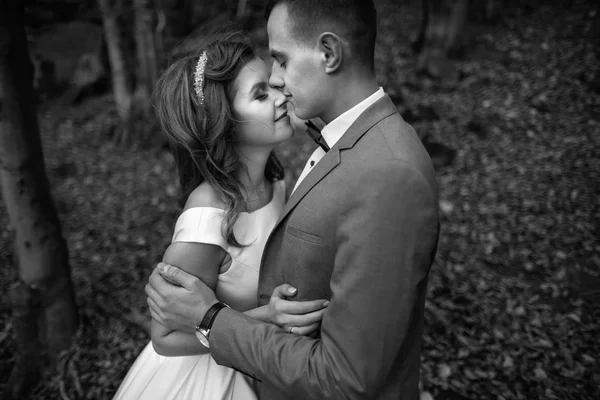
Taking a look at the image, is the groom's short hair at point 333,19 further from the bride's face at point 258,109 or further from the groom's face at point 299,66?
the bride's face at point 258,109

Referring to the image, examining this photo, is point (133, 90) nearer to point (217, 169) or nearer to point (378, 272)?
point (217, 169)

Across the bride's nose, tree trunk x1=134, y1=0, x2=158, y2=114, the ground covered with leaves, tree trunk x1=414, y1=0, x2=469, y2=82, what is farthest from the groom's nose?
tree trunk x1=414, y1=0, x2=469, y2=82

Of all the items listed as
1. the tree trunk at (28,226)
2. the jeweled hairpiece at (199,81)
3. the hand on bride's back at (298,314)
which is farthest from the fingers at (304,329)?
the tree trunk at (28,226)

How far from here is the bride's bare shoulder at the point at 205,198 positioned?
234 cm

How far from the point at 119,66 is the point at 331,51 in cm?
726

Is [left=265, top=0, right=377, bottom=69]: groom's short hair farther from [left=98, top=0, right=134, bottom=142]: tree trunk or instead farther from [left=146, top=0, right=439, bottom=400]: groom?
[left=98, top=0, right=134, bottom=142]: tree trunk

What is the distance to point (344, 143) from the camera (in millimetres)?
1837

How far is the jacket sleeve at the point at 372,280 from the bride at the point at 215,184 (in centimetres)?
79

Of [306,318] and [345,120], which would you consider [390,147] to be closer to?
[345,120]

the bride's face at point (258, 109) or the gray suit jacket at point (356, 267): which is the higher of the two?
the bride's face at point (258, 109)

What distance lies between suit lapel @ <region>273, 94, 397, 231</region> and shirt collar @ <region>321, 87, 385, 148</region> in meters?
0.03

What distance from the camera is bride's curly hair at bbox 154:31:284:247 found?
7.61 ft

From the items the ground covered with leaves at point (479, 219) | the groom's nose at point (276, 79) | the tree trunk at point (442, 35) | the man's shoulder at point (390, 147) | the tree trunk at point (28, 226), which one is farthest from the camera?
the tree trunk at point (442, 35)

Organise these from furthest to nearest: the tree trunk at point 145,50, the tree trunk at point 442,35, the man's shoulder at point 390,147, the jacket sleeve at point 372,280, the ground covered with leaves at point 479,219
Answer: the tree trunk at point 442,35, the tree trunk at point 145,50, the ground covered with leaves at point 479,219, the man's shoulder at point 390,147, the jacket sleeve at point 372,280
